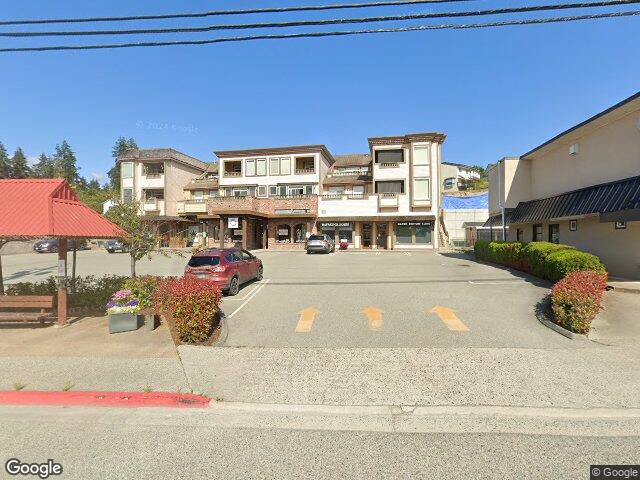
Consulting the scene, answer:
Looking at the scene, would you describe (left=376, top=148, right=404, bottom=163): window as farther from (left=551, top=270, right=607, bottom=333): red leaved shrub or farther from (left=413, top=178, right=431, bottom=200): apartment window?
(left=551, top=270, right=607, bottom=333): red leaved shrub

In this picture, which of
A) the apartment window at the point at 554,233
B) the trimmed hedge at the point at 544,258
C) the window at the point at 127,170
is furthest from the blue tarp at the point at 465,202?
the window at the point at 127,170

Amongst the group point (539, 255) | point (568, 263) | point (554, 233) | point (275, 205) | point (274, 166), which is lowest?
point (568, 263)

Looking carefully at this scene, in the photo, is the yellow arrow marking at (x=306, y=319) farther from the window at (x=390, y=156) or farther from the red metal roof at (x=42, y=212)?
the window at (x=390, y=156)

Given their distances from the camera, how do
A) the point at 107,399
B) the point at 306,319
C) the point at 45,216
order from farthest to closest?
the point at 306,319
the point at 45,216
the point at 107,399

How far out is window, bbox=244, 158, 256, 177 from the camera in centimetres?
3869

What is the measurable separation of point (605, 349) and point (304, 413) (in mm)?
6109

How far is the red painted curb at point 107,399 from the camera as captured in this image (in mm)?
4707

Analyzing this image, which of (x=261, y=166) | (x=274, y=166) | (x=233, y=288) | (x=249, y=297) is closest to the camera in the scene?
(x=249, y=297)

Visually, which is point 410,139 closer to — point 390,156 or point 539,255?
point 390,156

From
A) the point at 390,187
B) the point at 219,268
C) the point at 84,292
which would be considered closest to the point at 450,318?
the point at 219,268

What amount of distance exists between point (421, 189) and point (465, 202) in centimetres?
1287

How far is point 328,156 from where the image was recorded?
40.7 metres

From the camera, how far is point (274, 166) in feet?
125

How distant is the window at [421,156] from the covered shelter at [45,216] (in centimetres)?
3105
